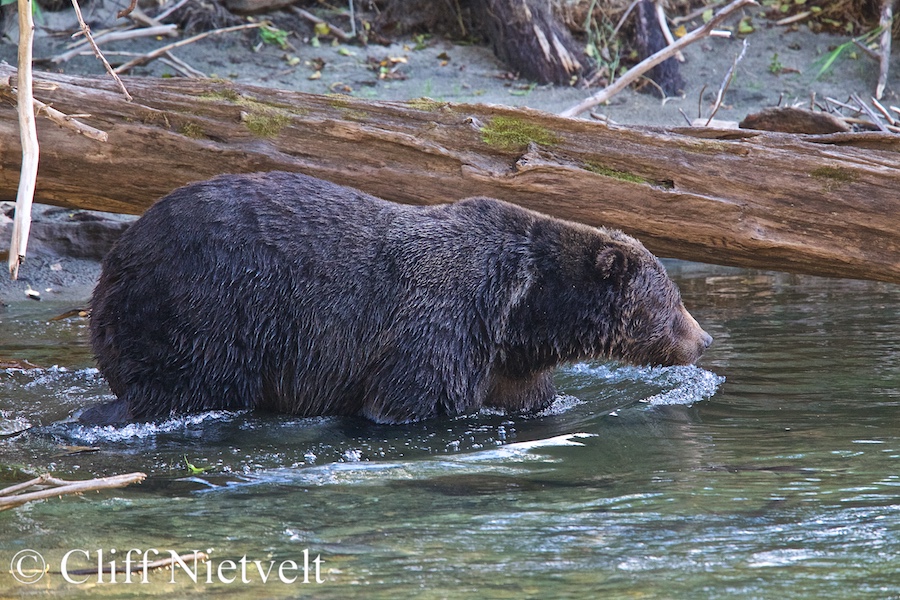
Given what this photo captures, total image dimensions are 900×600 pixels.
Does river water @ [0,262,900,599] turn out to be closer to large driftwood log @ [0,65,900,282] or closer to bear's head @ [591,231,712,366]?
bear's head @ [591,231,712,366]

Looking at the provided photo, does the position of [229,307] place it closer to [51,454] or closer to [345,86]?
[51,454]

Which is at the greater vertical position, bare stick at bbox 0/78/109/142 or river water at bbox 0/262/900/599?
bare stick at bbox 0/78/109/142

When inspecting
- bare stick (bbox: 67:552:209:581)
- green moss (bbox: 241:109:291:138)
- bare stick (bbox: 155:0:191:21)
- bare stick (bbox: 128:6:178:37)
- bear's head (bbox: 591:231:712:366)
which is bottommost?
bare stick (bbox: 67:552:209:581)

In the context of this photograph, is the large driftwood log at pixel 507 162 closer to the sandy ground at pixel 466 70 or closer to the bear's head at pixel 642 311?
the bear's head at pixel 642 311

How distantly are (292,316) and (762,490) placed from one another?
2.71m

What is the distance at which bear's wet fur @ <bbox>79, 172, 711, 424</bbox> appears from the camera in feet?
18.2

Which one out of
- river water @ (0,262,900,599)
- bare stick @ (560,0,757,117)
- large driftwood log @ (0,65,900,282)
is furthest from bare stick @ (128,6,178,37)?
river water @ (0,262,900,599)

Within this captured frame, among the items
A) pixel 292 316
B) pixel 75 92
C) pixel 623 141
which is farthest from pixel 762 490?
pixel 75 92

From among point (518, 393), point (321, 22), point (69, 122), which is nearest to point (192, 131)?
point (69, 122)

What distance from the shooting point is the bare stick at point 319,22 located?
14562 mm

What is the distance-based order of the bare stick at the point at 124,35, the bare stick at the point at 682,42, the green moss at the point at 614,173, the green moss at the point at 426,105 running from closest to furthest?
the green moss at the point at 614,173 → the green moss at the point at 426,105 → the bare stick at the point at 682,42 → the bare stick at the point at 124,35

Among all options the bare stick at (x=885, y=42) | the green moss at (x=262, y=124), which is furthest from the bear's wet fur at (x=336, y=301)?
the bare stick at (x=885, y=42)

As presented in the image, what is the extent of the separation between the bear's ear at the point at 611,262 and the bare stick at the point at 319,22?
9.46 meters

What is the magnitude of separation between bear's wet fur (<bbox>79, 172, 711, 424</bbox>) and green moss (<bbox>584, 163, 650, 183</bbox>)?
0.77 meters
